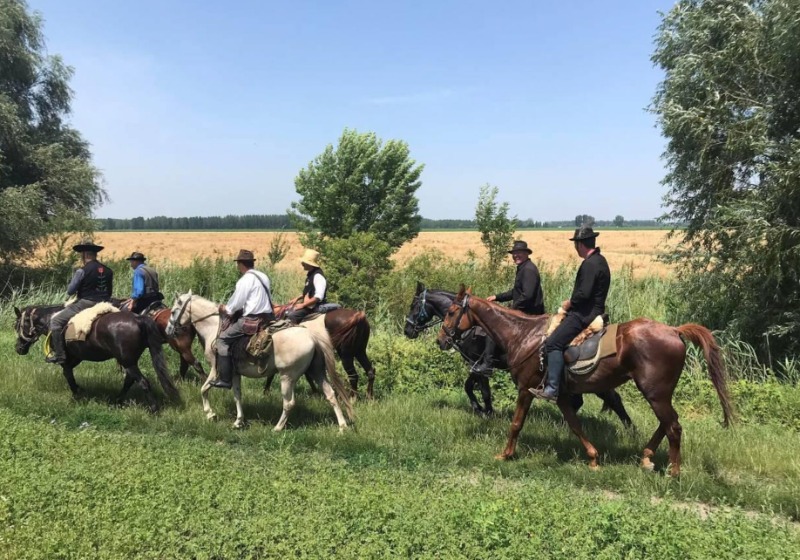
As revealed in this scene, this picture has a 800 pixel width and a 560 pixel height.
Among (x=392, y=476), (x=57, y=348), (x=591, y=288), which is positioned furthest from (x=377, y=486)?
(x=57, y=348)

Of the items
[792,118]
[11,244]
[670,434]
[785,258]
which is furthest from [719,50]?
[11,244]

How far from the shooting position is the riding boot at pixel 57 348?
880 centimetres

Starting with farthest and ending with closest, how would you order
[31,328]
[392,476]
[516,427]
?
[31,328]
[516,427]
[392,476]

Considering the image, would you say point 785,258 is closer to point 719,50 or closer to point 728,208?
point 728,208

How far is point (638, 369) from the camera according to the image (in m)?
6.02

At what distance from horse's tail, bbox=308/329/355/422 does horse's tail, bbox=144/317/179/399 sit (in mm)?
2804

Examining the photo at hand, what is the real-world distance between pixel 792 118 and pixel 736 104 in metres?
1.16

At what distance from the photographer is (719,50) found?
39.1 ft

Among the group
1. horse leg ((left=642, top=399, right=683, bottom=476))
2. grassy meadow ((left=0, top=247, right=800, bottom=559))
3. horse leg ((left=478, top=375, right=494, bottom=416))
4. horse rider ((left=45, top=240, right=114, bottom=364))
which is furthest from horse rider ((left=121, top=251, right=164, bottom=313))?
horse leg ((left=642, top=399, right=683, bottom=476))

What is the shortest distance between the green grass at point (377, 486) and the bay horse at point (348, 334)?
0.75 metres

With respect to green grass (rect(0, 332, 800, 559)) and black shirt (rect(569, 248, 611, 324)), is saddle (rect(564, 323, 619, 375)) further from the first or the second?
green grass (rect(0, 332, 800, 559))

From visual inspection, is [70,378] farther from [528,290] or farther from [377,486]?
[528,290]

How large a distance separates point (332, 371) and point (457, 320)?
6.82 ft

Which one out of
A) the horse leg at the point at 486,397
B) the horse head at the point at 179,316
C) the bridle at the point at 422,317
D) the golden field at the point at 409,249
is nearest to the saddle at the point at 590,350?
the horse leg at the point at 486,397
